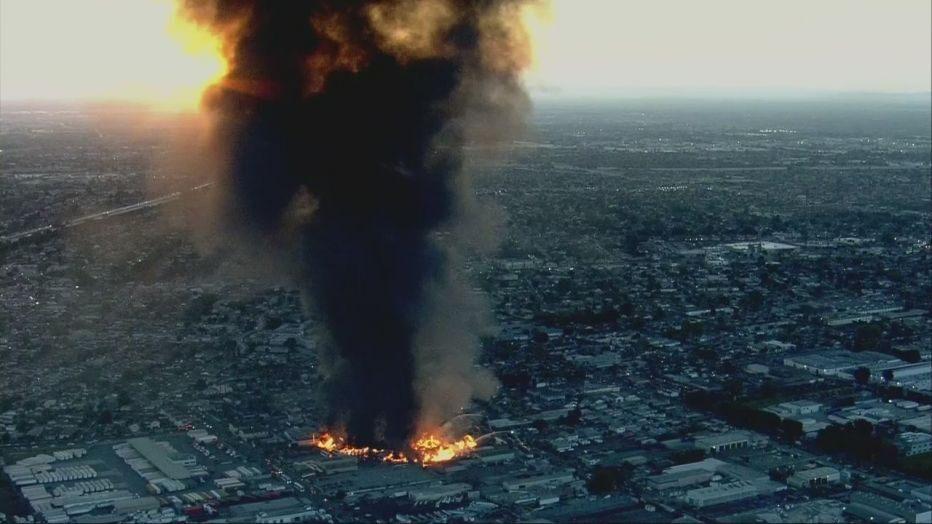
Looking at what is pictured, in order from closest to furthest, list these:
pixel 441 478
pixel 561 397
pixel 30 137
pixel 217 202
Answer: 1. pixel 441 478
2. pixel 217 202
3. pixel 561 397
4. pixel 30 137

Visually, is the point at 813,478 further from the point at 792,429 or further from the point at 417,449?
the point at 417,449

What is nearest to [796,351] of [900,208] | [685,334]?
[685,334]

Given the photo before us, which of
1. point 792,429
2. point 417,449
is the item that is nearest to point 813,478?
point 792,429

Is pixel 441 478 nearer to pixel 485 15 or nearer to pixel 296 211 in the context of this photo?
pixel 296 211

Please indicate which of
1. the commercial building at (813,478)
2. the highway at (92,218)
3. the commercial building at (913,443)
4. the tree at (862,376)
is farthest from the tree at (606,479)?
the highway at (92,218)

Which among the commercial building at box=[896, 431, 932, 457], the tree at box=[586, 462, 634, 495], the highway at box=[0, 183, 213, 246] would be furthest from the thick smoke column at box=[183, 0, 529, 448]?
the highway at box=[0, 183, 213, 246]

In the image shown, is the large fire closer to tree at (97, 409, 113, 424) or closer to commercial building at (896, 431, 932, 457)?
tree at (97, 409, 113, 424)
